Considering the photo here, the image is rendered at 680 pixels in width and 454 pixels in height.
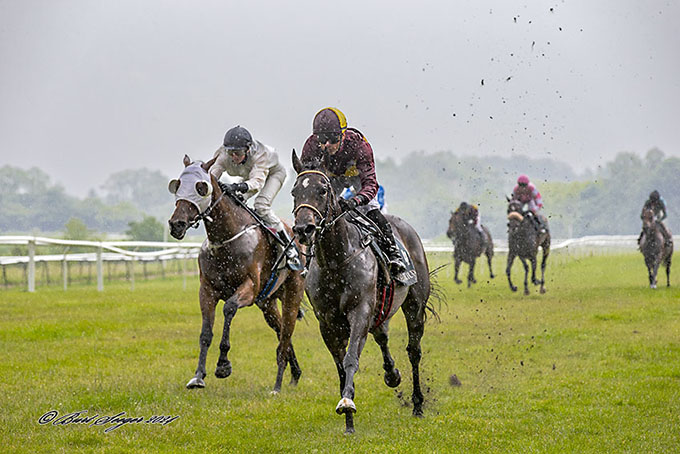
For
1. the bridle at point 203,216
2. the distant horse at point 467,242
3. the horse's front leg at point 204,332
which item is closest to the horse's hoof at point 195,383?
the horse's front leg at point 204,332

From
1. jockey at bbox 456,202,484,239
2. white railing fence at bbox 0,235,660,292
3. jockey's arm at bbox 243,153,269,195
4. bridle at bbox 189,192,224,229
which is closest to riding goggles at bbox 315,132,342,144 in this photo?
bridle at bbox 189,192,224,229

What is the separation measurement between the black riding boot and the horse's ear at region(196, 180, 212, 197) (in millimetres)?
1651

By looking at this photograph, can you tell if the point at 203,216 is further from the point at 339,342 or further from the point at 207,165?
the point at 339,342

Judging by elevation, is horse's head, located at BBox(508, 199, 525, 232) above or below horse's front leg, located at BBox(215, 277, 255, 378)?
above

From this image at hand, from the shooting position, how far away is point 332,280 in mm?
6016

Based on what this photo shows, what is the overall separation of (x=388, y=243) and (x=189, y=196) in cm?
202

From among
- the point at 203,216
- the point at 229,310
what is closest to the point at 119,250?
the point at 203,216

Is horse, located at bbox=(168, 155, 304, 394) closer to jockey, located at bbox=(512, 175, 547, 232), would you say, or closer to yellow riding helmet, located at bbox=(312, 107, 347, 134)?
yellow riding helmet, located at bbox=(312, 107, 347, 134)

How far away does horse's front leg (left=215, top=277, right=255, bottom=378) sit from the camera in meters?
7.00

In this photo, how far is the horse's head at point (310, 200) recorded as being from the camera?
210 inches

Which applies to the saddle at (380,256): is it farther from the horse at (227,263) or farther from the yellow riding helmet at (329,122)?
the horse at (227,263)

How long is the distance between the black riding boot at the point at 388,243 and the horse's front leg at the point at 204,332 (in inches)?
75.5

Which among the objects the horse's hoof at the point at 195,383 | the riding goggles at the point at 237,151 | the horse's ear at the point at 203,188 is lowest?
the horse's hoof at the point at 195,383

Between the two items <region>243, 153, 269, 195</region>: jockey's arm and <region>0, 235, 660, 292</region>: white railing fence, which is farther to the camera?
<region>0, 235, 660, 292</region>: white railing fence
